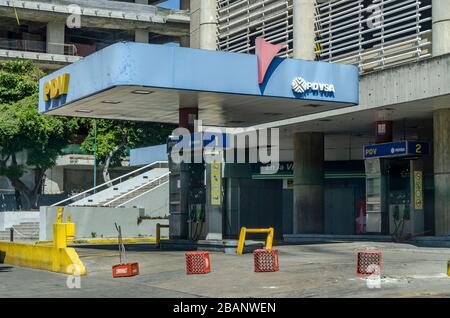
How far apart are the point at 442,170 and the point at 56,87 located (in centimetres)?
1498

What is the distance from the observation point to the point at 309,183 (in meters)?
37.5

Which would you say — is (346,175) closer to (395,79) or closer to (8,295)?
(395,79)

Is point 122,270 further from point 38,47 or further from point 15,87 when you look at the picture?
point 38,47

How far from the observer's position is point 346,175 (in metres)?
40.3

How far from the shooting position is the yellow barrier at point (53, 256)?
63.0 ft

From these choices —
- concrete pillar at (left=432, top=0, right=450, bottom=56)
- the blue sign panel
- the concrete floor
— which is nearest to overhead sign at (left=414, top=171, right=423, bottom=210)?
concrete pillar at (left=432, top=0, right=450, bottom=56)

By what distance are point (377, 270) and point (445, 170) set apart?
13.4 metres

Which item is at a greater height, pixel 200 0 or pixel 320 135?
pixel 200 0

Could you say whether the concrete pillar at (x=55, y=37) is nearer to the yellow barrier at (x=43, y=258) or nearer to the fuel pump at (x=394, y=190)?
the fuel pump at (x=394, y=190)

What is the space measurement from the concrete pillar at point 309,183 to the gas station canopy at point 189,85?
8981 mm

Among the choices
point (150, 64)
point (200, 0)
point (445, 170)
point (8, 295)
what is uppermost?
point (200, 0)

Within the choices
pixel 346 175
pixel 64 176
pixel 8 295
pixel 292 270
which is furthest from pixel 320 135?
pixel 64 176

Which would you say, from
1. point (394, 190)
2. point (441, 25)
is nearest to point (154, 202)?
point (394, 190)
